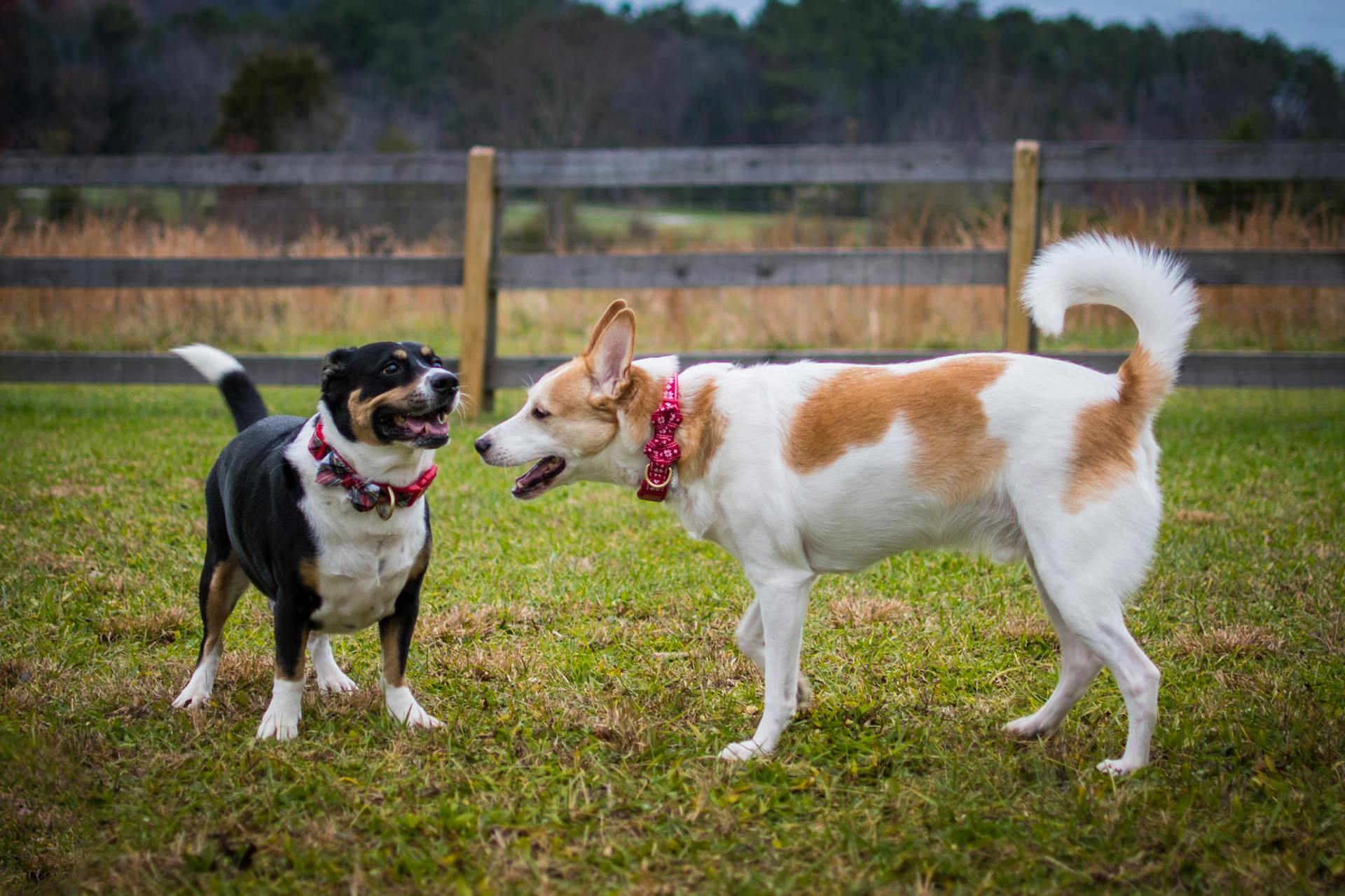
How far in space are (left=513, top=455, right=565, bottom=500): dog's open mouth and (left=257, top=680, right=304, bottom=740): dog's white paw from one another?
0.83 m

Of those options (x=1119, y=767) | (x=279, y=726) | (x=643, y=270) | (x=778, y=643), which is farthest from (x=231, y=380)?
(x=643, y=270)

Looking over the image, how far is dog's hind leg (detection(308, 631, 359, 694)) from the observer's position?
347cm

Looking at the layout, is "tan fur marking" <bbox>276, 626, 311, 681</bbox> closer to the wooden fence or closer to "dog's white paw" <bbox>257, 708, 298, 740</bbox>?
"dog's white paw" <bbox>257, 708, 298, 740</bbox>

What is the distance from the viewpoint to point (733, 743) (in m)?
2.94

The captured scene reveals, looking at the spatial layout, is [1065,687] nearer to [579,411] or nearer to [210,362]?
[579,411]

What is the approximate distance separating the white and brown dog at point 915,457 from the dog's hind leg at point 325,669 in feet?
2.88

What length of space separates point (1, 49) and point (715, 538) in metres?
48.5

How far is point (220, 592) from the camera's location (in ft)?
11.0

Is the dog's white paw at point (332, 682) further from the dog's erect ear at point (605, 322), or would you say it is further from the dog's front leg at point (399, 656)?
the dog's erect ear at point (605, 322)

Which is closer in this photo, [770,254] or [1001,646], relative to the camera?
[1001,646]

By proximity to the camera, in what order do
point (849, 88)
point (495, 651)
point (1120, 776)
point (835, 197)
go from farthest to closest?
point (849, 88) → point (835, 197) → point (495, 651) → point (1120, 776)

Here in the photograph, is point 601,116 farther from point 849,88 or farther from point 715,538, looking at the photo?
point 715,538

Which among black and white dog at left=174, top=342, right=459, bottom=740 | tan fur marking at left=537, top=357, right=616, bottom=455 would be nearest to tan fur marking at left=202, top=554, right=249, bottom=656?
black and white dog at left=174, top=342, right=459, bottom=740

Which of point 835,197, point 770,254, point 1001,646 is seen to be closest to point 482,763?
point 1001,646
